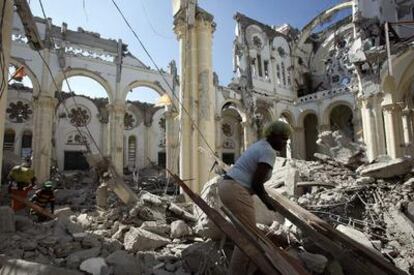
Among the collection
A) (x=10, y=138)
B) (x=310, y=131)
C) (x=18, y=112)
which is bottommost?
(x=10, y=138)

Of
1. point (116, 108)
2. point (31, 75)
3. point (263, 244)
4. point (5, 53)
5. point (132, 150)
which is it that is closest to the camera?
point (263, 244)

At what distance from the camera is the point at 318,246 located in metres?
3.69

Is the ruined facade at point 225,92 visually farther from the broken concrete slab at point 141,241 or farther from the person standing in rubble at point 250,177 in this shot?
the person standing in rubble at point 250,177

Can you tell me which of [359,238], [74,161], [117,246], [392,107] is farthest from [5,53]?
[74,161]

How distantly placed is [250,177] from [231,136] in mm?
25305

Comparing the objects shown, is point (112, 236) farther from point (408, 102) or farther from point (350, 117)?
point (350, 117)

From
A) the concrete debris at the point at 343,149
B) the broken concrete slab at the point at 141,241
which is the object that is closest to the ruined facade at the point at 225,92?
the concrete debris at the point at 343,149

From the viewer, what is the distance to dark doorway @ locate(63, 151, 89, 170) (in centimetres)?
2483

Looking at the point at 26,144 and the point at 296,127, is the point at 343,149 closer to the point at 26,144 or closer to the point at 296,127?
the point at 296,127

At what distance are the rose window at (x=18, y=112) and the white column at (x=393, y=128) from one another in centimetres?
2345

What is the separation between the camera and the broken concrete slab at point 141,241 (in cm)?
446

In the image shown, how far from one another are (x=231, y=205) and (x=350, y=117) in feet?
85.7

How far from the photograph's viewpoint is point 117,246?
4457 millimetres

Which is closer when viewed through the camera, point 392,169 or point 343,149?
point 392,169
